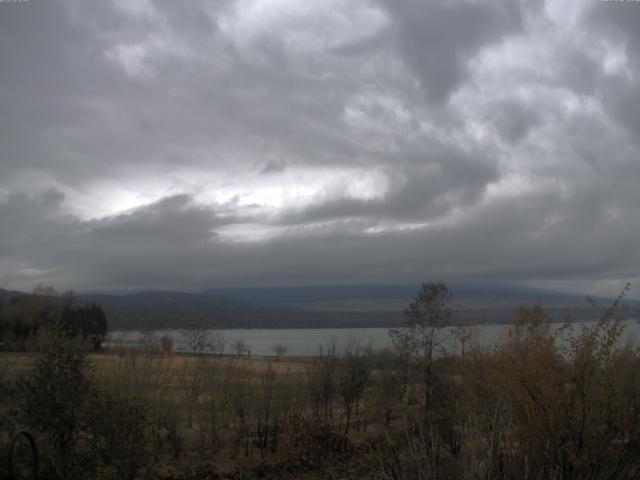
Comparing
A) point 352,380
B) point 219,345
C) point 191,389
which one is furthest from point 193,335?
point 191,389

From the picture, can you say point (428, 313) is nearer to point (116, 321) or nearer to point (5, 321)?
point (5, 321)

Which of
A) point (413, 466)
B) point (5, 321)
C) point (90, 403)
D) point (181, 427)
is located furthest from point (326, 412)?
point (5, 321)

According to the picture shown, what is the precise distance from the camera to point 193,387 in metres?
22.5

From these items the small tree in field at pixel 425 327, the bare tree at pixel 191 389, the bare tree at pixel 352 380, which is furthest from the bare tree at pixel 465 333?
the bare tree at pixel 191 389

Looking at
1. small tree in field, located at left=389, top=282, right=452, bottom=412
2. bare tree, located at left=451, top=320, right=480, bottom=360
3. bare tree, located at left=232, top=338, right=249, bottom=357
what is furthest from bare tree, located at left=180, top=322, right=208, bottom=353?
bare tree, located at left=451, top=320, right=480, bottom=360

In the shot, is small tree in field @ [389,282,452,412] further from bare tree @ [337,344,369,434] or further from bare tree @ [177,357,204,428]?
bare tree @ [177,357,204,428]

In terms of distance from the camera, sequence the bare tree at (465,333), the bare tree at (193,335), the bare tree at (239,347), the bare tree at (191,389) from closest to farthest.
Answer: the bare tree at (191,389)
the bare tree at (465,333)
the bare tree at (239,347)
the bare tree at (193,335)

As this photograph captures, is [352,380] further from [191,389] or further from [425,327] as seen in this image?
[191,389]

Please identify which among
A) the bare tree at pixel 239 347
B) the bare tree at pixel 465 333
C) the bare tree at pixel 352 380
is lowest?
the bare tree at pixel 239 347

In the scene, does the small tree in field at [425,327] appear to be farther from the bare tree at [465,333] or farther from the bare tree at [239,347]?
the bare tree at [239,347]

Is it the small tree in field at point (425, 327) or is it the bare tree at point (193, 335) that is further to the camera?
the bare tree at point (193, 335)

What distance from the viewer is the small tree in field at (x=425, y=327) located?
88.2 feet

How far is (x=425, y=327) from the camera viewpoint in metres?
27.3

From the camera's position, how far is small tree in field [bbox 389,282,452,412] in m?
26.9
